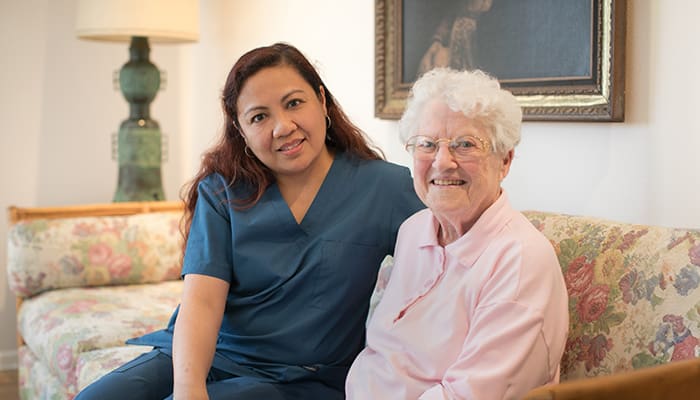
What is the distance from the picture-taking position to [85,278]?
11.0 feet

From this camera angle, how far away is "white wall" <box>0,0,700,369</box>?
1831 millimetres

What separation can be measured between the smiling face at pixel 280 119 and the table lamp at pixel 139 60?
176cm

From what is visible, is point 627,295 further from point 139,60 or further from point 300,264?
point 139,60

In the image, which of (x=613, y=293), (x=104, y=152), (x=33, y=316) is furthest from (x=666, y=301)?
(x=104, y=152)

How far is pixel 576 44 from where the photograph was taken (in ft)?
6.70

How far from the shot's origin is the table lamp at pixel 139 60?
138 inches

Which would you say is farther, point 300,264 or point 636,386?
point 300,264

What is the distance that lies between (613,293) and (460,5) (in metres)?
1.08

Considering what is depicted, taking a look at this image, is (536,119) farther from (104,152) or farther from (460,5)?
(104,152)

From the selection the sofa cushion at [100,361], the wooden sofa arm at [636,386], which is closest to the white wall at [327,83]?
the wooden sofa arm at [636,386]

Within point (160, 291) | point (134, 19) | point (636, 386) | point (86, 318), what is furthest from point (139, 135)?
point (636, 386)

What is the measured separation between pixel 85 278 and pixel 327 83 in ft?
3.90

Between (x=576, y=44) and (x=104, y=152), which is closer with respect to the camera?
(x=576, y=44)

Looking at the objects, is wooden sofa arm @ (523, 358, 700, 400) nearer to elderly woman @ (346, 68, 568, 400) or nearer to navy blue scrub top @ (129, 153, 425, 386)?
elderly woman @ (346, 68, 568, 400)
